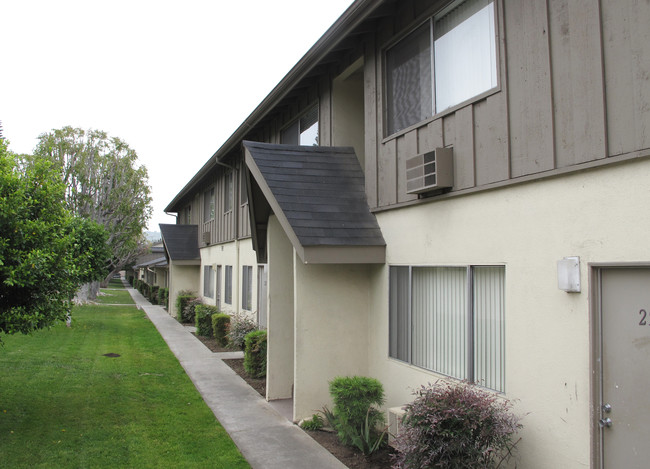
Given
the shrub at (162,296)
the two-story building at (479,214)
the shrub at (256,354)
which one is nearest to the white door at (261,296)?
the shrub at (256,354)

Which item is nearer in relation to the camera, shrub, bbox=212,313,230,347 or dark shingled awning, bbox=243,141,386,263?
dark shingled awning, bbox=243,141,386,263

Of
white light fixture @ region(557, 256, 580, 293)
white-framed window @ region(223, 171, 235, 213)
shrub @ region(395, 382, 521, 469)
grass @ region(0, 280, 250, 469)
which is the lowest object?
grass @ region(0, 280, 250, 469)

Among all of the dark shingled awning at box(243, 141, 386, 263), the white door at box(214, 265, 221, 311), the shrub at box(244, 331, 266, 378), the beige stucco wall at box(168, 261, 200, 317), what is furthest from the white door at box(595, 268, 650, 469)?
the beige stucco wall at box(168, 261, 200, 317)

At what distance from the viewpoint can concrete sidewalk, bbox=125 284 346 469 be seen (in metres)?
6.23

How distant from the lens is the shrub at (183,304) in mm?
21875

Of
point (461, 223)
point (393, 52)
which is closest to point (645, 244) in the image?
point (461, 223)

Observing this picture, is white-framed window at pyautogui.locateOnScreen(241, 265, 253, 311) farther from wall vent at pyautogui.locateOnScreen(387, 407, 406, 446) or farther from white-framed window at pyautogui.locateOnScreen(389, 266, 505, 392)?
wall vent at pyautogui.locateOnScreen(387, 407, 406, 446)

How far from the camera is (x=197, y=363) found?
41.4 feet

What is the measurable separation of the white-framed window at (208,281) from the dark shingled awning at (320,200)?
43.6 feet

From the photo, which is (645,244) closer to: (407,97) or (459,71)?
(459,71)

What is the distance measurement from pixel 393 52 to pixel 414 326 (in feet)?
13.0

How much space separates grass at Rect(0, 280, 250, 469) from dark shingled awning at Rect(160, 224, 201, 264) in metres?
9.77

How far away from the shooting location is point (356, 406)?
645 cm

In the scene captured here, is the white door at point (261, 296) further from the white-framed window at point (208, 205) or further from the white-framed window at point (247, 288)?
the white-framed window at point (208, 205)
